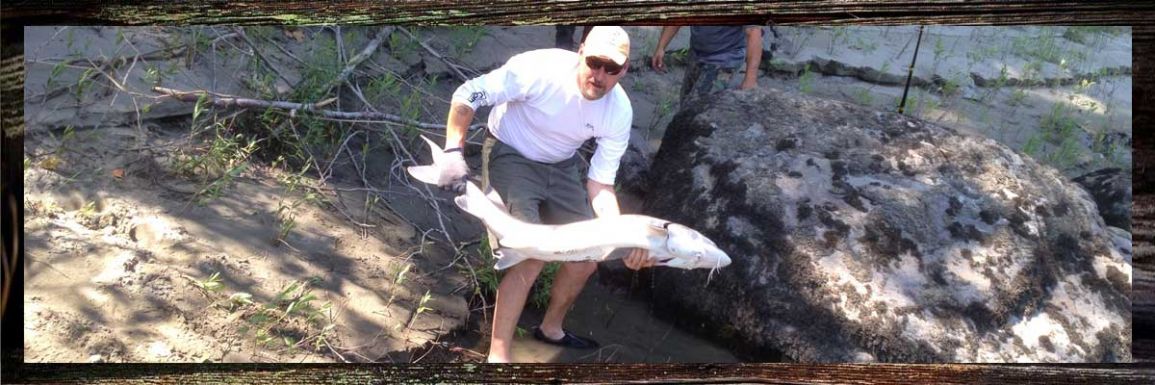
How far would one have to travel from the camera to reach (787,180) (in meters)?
2.79

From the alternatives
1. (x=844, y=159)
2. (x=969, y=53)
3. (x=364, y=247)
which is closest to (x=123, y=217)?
(x=364, y=247)

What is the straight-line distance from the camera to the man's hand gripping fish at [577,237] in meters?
2.24

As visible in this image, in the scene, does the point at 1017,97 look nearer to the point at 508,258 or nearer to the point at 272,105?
the point at 508,258

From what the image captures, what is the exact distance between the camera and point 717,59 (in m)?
2.64

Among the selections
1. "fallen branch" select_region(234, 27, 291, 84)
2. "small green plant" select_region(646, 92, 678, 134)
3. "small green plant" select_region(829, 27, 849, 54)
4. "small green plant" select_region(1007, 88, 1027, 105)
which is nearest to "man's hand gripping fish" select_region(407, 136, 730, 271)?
"small green plant" select_region(646, 92, 678, 134)

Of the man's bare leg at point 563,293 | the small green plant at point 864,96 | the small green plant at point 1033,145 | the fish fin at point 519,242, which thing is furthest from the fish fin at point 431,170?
the small green plant at point 1033,145

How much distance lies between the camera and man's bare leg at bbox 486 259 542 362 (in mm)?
2324

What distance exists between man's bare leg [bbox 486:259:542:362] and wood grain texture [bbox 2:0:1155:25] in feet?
1.86

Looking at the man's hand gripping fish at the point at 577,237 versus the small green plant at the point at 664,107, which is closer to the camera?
the man's hand gripping fish at the point at 577,237

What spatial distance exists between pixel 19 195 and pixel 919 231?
84.8 inches

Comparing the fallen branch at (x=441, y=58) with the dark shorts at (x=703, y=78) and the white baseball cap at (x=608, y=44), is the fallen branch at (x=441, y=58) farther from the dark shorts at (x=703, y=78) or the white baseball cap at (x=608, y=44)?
the dark shorts at (x=703, y=78)

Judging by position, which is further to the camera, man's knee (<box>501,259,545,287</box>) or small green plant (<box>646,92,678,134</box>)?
small green plant (<box>646,92,678,134</box>)

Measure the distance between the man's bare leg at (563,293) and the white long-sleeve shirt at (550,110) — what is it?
0.69 ft

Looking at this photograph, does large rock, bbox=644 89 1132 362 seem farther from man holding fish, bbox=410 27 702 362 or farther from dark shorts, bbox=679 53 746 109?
man holding fish, bbox=410 27 702 362
